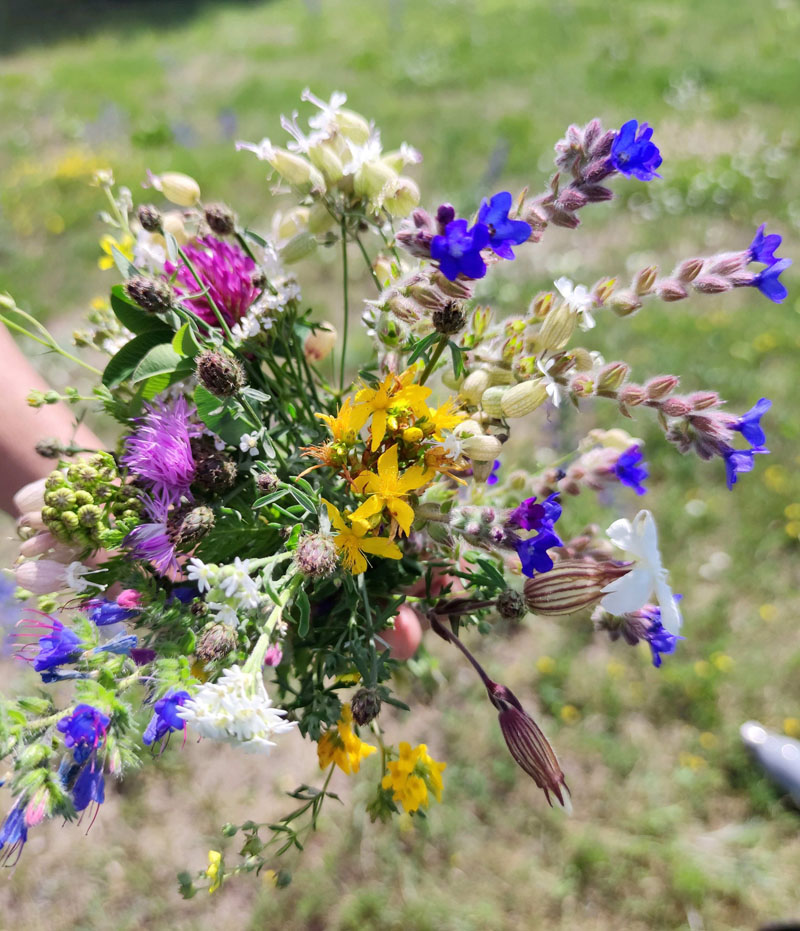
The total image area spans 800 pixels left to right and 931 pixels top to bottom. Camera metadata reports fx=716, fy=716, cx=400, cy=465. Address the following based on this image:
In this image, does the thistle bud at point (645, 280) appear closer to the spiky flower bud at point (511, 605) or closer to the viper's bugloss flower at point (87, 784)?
the spiky flower bud at point (511, 605)

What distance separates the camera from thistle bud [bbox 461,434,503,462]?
0.59 metres

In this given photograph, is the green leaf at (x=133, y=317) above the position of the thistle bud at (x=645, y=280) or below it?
above

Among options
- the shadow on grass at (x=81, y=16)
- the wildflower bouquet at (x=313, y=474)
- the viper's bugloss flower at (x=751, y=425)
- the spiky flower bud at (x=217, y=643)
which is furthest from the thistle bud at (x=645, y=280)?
the shadow on grass at (x=81, y=16)

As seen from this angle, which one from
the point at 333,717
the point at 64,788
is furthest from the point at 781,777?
the point at 64,788

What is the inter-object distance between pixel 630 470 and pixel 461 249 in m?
0.33

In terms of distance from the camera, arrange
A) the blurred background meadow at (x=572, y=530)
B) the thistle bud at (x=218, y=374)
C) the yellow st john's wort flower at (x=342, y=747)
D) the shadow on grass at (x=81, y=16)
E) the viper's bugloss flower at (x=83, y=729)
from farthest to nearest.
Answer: the shadow on grass at (x=81, y=16), the blurred background meadow at (x=572, y=530), the yellow st john's wort flower at (x=342, y=747), the thistle bud at (x=218, y=374), the viper's bugloss flower at (x=83, y=729)

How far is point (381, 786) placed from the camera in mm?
732

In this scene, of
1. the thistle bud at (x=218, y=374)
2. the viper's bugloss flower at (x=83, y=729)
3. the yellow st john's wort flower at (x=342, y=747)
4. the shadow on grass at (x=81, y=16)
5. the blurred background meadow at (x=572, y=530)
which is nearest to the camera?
the viper's bugloss flower at (x=83, y=729)

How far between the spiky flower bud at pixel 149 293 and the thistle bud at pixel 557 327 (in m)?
0.32

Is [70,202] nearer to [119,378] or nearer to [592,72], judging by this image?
[592,72]

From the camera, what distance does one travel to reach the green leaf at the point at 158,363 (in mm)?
632

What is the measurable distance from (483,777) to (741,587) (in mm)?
841

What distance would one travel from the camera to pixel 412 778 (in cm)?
74

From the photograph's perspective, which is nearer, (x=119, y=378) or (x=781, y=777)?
(x=119, y=378)
